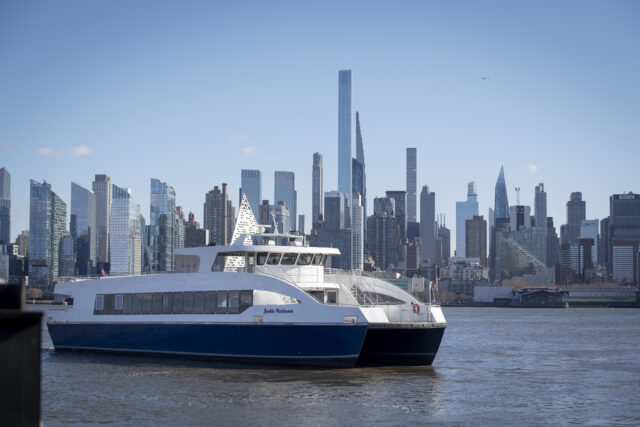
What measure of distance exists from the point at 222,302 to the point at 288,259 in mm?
3186

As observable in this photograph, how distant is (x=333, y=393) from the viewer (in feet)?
77.1

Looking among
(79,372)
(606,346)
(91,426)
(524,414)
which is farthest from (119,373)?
(606,346)

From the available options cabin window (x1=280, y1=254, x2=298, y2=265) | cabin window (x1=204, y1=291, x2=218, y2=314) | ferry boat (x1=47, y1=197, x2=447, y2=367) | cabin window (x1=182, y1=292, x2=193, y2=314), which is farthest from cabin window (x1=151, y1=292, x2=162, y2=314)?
cabin window (x1=280, y1=254, x2=298, y2=265)

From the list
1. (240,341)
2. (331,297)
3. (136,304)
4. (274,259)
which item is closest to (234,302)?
(240,341)

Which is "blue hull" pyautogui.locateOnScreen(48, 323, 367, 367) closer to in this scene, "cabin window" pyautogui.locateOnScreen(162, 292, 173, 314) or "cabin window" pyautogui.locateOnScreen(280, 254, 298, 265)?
"cabin window" pyautogui.locateOnScreen(162, 292, 173, 314)

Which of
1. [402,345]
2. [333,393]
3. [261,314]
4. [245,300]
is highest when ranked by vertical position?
[245,300]

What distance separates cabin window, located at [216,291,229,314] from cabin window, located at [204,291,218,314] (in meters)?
0.16

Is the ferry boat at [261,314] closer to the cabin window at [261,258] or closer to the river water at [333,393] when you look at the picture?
the cabin window at [261,258]

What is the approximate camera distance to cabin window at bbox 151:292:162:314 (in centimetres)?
3222

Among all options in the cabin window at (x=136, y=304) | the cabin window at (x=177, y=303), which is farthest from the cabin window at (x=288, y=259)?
the cabin window at (x=136, y=304)

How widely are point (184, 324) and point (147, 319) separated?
230 centimetres

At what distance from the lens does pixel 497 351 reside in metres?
41.9

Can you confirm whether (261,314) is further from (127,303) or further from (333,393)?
(127,303)

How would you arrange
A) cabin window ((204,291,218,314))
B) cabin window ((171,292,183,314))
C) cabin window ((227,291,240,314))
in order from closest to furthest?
cabin window ((227,291,240,314))
cabin window ((204,291,218,314))
cabin window ((171,292,183,314))
